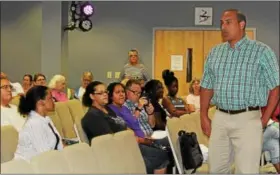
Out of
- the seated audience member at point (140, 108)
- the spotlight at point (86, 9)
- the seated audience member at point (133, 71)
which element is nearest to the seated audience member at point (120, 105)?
the seated audience member at point (140, 108)

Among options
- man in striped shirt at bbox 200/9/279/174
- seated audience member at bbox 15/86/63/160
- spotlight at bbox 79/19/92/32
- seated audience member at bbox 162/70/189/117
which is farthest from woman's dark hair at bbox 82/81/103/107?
spotlight at bbox 79/19/92/32

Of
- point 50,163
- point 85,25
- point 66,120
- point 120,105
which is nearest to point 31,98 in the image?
point 50,163

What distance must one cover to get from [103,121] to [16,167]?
1790mm

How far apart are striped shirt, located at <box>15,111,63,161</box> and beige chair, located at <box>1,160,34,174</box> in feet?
1.99

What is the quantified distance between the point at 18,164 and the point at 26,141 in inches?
34.2

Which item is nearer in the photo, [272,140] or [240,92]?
[240,92]

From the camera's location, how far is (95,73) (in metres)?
6.69

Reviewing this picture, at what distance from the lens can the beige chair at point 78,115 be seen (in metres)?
3.23

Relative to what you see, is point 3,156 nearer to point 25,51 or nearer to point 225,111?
point 225,111

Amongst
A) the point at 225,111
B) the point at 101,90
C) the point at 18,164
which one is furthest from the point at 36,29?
the point at 18,164

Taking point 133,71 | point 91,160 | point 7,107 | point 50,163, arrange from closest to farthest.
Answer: point 50,163 < point 7,107 < point 91,160 < point 133,71

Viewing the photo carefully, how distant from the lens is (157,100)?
4.48 metres

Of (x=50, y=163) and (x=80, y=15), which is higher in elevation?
(x=80, y=15)

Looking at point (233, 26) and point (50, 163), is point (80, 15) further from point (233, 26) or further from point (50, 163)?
point (50, 163)
